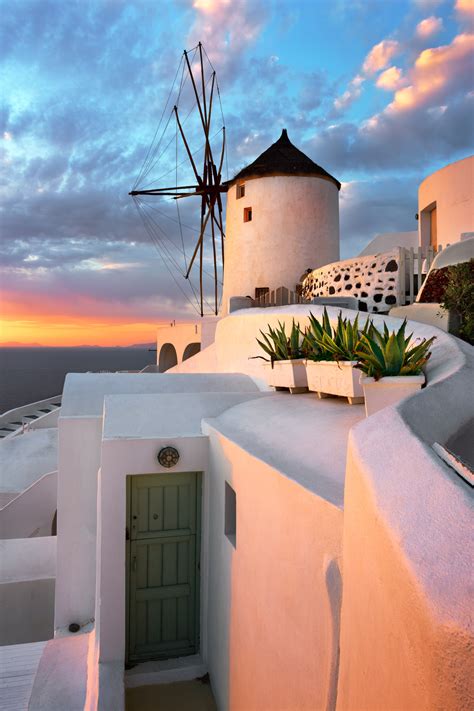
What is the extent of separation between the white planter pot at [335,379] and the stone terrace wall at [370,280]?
22.0ft

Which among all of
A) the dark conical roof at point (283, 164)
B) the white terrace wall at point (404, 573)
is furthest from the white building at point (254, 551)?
the dark conical roof at point (283, 164)

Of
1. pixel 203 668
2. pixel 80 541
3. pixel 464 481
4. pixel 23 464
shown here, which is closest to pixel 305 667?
pixel 464 481

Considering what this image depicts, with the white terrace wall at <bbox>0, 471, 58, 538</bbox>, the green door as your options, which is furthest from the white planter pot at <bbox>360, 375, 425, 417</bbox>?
the white terrace wall at <bbox>0, 471, 58, 538</bbox>

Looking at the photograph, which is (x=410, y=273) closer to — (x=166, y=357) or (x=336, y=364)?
(x=336, y=364)

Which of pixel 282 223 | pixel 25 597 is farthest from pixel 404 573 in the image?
pixel 282 223

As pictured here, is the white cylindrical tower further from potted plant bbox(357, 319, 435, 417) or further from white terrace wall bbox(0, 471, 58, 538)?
potted plant bbox(357, 319, 435, 417)

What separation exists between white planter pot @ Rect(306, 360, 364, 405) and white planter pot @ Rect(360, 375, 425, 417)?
0.75m

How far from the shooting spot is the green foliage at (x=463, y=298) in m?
7.34

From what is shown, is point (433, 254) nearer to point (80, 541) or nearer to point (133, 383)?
point (133, 383)

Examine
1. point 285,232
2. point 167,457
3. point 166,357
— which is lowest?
point 167,457

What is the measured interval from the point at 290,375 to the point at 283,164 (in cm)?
1435

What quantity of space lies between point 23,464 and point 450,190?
13848 millimetres

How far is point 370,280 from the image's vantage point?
12.8 m

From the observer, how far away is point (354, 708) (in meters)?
2.10
